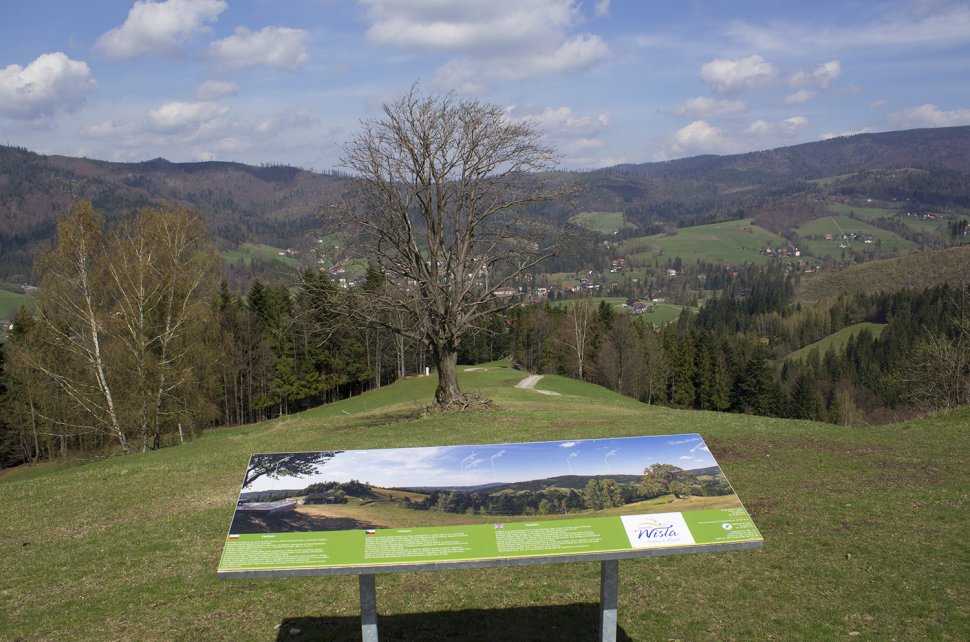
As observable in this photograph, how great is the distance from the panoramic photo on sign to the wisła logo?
0.01 m

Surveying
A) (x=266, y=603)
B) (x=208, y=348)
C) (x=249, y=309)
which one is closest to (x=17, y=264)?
(x=249, y=309)

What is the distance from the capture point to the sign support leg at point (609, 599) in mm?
6566

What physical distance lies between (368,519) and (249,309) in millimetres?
53441

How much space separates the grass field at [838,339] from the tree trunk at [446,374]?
106 meters

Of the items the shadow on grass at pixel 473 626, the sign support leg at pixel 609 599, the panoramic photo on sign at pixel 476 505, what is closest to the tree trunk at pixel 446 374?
the shadow on grass at pixel 473 626

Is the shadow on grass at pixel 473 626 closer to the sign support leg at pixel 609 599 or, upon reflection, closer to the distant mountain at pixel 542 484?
the sign support leg at pixel 609 599

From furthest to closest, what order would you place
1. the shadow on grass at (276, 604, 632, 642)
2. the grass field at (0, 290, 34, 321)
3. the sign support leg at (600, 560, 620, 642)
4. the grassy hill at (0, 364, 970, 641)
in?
the grass field at (0, 290, 34, 321) < the grassy hill at (0, 364, 970, 641) < the shadow on grass at (276, 604, 632, 642) < the sign support leg at (600, 560, 620, 642)

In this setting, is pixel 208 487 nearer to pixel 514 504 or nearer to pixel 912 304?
pixel 514 504

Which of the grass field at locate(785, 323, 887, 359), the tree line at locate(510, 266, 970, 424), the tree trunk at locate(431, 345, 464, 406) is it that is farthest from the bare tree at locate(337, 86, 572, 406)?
the grass field at locate(785, 323, 887, 359)

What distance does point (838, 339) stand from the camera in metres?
118

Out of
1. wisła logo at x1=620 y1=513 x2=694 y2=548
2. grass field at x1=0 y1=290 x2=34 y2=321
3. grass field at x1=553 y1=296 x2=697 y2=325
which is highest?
wisła logo at x1=620 y1=513 x2=694 y2=548

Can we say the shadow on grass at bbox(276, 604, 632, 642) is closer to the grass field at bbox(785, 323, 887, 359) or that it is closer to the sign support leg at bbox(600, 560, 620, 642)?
the sign support leg at bbox(600, 560, 620, 642)

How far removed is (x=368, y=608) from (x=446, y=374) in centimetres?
1669

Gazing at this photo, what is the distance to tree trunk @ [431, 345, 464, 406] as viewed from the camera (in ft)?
74.1
